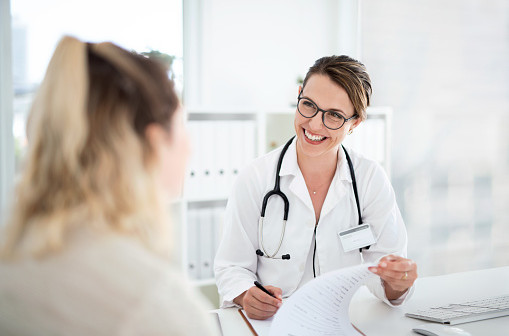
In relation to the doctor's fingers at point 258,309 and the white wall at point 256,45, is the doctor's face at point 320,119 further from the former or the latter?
the white wall at point 256,45

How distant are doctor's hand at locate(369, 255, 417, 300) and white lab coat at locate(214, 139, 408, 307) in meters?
0.20

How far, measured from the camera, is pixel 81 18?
8.21ft

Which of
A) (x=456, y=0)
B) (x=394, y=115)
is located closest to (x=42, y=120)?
(x=394, y=115)

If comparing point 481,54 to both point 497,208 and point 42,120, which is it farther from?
point 42,120

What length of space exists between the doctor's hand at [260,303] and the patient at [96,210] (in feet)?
1.97

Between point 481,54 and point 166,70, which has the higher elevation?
point 481,54

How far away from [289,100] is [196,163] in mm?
894

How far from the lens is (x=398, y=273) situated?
4.06 feet

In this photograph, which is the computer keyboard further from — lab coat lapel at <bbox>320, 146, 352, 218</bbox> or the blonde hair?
the blonde hair

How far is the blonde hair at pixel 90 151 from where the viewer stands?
24.0 inches

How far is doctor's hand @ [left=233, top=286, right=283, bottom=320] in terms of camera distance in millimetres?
1204

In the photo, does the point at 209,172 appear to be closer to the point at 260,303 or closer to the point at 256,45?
the point at 256,45

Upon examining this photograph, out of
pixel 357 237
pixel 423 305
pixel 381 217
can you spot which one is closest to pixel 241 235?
pixel 357 237

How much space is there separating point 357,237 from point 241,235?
1.32ft
